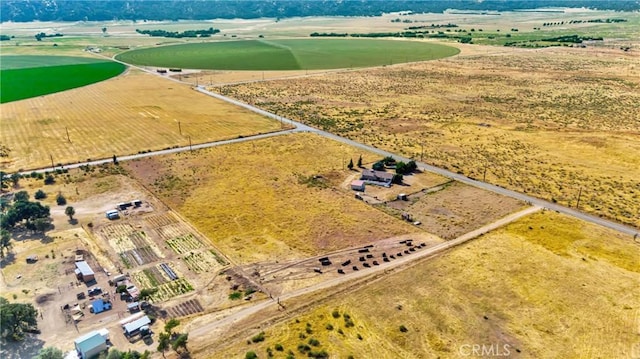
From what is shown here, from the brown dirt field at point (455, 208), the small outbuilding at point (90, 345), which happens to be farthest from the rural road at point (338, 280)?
the small outbuilding at point (90, 345)

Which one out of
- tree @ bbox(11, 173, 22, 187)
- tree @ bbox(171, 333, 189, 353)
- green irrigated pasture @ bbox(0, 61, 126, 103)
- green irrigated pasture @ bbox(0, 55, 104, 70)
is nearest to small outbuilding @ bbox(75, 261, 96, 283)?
tree @ bbox(171, 333, 189, 353)

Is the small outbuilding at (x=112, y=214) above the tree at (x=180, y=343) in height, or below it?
above

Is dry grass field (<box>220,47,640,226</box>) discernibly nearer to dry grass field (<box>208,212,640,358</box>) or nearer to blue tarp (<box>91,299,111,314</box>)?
dry grass field (<box>208,212,640,358</box>)

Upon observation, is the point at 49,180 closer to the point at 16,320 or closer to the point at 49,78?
the point at 16,320

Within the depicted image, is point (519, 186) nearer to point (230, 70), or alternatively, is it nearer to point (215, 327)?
point (215, 327)

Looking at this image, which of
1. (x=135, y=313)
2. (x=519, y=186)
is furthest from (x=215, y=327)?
(x=519, y=186)

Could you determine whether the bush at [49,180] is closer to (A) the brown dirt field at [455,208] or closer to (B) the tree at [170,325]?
(B) the tree at [170,325]

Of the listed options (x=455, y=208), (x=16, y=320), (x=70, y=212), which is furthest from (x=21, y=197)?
(x=455, y=208)
